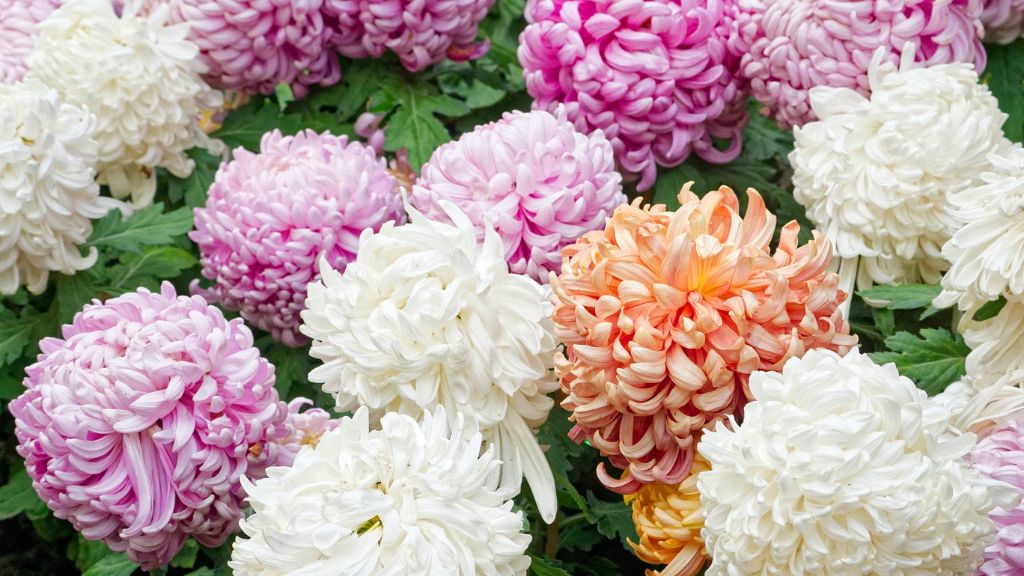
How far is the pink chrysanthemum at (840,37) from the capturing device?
3.01 ft

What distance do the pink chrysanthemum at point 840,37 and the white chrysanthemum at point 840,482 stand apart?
40cm

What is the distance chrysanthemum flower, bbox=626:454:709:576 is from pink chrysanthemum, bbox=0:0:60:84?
2.50 feet

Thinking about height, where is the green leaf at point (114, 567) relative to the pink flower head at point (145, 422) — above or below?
below

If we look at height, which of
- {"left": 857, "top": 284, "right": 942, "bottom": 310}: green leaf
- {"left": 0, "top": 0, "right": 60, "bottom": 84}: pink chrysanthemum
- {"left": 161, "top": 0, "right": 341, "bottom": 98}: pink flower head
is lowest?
{"left": 0, "top": 0, "right": 60, "bottom": 84}: pink chrysanthemum

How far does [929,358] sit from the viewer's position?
0.79 metres

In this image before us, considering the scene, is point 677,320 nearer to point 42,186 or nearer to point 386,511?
point 386,511

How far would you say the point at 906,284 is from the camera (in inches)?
33.6

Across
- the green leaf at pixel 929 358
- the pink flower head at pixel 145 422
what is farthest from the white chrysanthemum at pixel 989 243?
the pink flower head at pixel 145 422

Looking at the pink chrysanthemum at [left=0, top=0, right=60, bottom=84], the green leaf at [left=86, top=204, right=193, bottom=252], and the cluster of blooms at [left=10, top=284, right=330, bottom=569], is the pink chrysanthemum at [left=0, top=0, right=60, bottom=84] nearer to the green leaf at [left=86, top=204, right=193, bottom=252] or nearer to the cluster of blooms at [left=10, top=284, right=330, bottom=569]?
the green leaf at [left=86, top=204, right=193, bottom=252]

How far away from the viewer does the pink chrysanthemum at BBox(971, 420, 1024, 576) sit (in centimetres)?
65

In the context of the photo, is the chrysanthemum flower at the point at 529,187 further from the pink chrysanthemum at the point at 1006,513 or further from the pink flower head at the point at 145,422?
the pink chrysanthemum at the point at 1006,513

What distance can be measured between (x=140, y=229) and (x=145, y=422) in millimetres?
339

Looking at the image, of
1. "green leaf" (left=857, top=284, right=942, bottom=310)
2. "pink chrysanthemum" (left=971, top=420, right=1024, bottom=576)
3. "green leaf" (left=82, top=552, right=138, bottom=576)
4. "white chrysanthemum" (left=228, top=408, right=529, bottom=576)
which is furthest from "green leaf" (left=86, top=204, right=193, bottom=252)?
"pink chrysanthemum" (left=971, top=420, right=1024, bottom=576)

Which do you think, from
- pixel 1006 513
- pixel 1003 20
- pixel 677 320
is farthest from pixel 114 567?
pixel 1003 20
